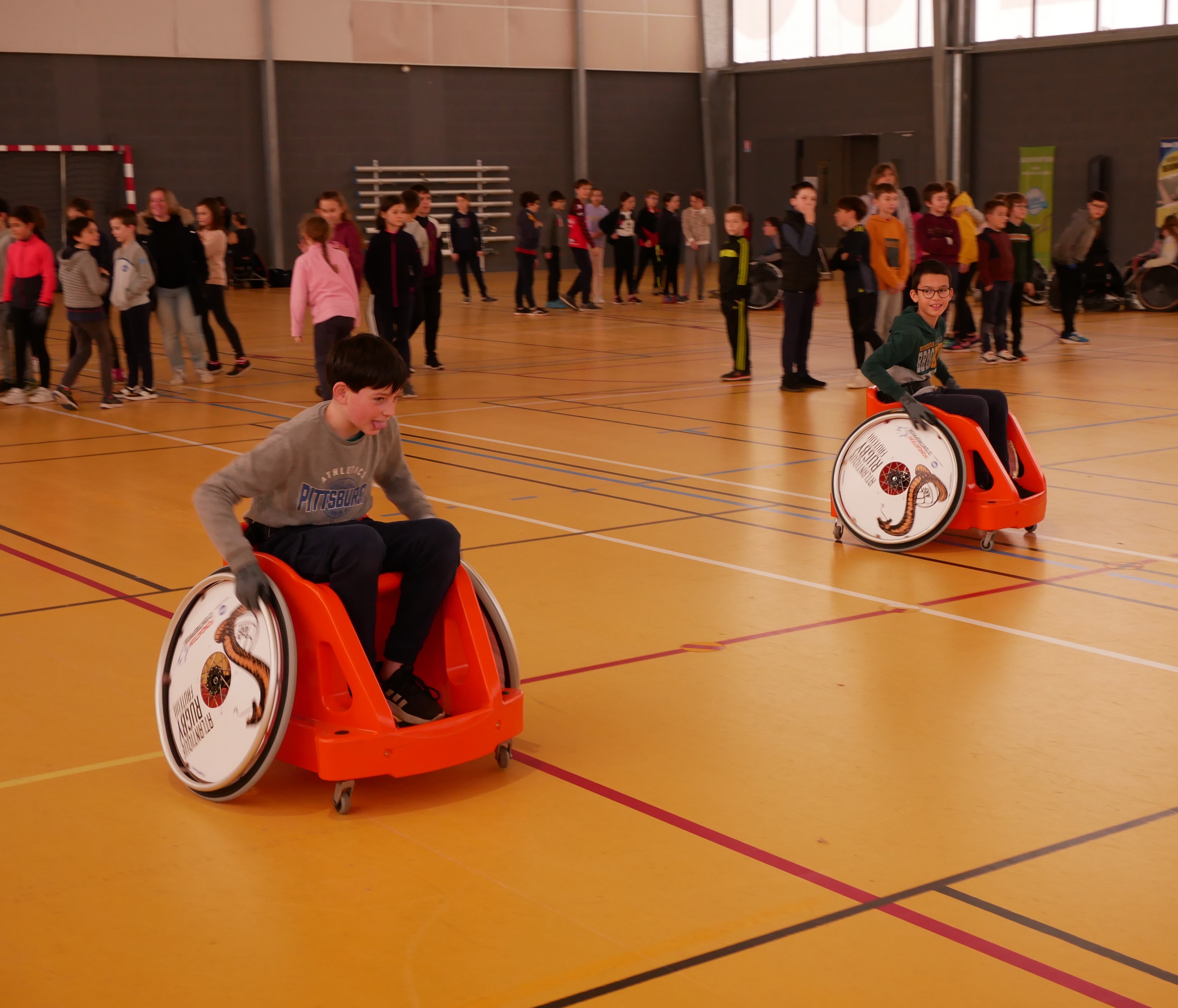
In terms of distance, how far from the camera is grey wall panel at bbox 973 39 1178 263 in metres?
26.0

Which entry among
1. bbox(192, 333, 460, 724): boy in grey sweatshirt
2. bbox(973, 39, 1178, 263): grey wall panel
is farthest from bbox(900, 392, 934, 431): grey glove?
bbox(973, 39, 1178, 263): grey wall panel

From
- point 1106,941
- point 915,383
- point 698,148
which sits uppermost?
point 698,148

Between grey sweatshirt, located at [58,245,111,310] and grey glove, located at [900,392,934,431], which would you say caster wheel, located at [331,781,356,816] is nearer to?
grey glove, located at [900,392,934,431]

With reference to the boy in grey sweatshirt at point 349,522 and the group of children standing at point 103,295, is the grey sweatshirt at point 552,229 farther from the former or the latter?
the boy in grey sweatshirt at point 349,522

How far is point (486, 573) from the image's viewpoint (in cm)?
675

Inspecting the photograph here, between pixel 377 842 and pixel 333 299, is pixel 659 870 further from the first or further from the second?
pixel 333 299

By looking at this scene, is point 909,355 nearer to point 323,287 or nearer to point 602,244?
point 323,287

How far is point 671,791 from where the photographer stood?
418 cm

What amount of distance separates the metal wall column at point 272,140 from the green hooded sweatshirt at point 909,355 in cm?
2407

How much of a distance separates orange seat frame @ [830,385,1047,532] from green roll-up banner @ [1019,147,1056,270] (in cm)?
2160

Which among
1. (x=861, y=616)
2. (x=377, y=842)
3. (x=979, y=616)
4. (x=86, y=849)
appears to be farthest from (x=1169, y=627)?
(x=86, y=849)

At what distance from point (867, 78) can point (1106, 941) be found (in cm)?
2990

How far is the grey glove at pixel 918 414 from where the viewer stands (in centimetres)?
683

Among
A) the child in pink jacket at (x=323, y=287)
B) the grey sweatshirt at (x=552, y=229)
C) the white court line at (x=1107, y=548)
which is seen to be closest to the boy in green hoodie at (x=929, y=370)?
the white court line at (x=1107, y=548)
